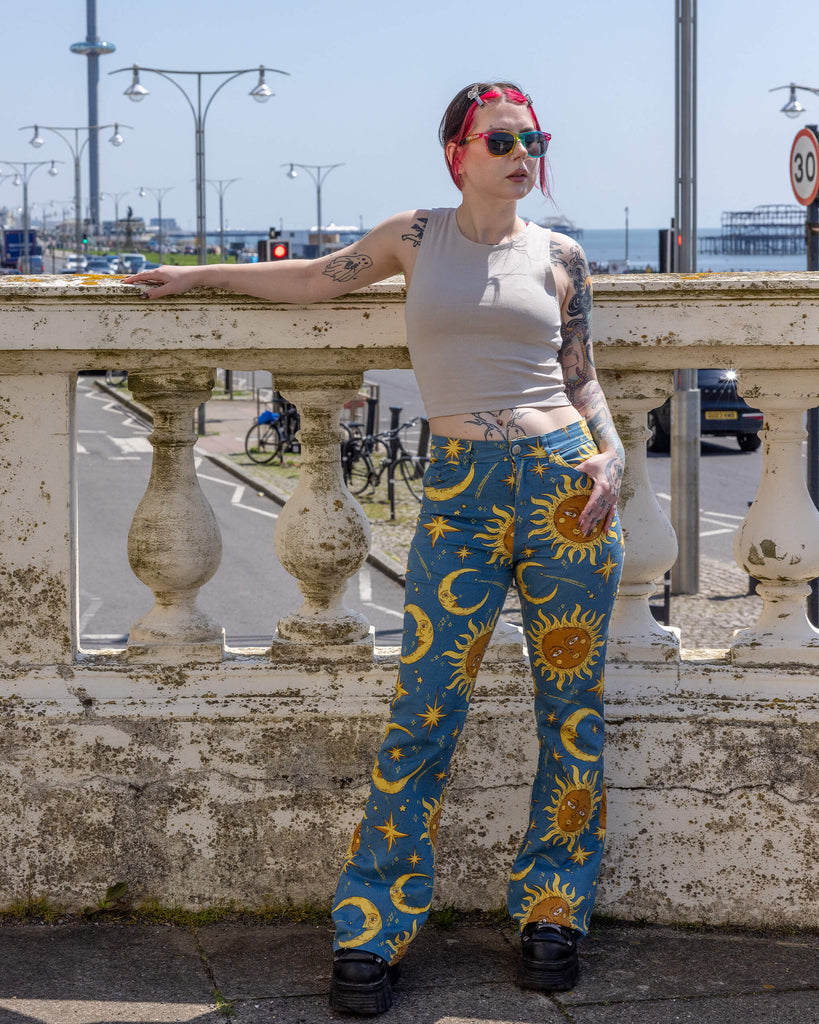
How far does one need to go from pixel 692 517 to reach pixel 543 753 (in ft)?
28.9

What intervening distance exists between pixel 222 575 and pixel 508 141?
32.6 feet

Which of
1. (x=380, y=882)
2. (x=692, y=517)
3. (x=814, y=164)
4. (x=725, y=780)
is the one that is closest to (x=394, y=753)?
(x=380, y=882)

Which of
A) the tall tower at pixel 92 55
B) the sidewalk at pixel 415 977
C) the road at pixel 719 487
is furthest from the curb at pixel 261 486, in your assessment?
A: the tall tower at pixel 92 55

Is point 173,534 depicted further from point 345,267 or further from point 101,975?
point 101,975

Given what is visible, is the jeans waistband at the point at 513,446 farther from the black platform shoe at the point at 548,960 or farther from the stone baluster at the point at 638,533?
the black platform shoe at the point at 548,960

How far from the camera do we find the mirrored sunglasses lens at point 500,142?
275cm

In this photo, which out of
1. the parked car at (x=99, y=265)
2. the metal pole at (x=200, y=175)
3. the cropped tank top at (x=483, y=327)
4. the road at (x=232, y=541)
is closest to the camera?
Result: the cropped tank top at (x=483, y=327)

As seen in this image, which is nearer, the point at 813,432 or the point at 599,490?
the point at 599,490

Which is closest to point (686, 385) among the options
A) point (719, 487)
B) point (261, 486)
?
point (719, 487)

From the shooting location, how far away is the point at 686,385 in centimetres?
1145

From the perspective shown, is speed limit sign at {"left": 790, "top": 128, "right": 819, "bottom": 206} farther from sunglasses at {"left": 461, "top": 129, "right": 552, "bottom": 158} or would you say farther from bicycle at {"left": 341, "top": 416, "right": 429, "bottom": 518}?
bicycle at {"left": 341, "top": 416, "right": 429, "bottom": 518}

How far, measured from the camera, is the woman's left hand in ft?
8.93

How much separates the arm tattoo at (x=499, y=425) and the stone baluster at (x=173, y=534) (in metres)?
0.78

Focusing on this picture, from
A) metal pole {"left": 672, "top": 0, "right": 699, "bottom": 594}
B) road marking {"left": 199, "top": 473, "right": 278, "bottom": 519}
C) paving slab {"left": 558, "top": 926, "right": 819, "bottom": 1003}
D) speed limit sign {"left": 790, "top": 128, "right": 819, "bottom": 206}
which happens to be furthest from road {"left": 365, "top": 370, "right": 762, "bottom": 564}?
paving slab {"left": 558, "top": 926, "right": 819, "bottom": 1003}
